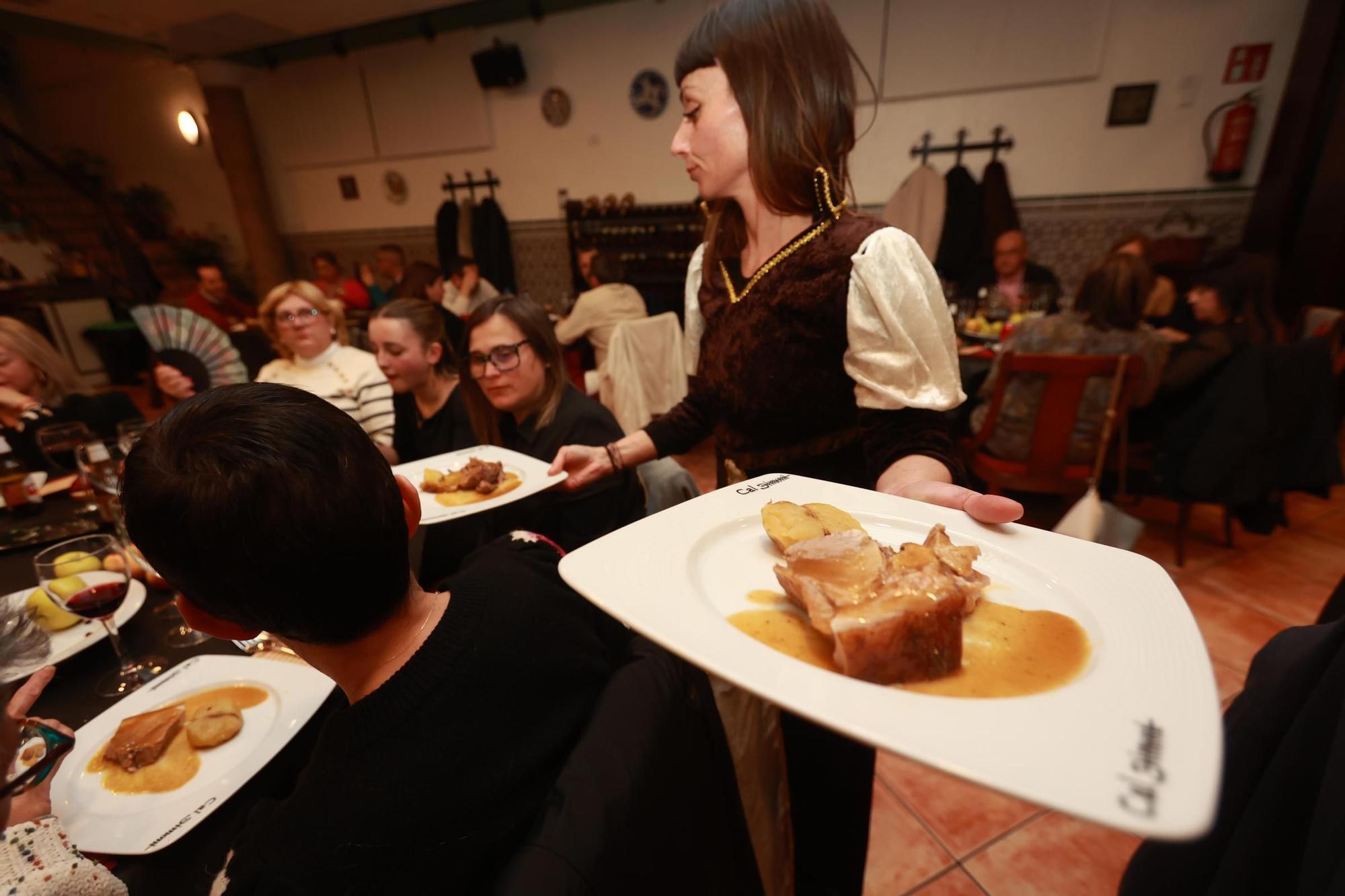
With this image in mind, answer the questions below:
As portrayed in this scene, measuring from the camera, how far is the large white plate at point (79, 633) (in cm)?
104

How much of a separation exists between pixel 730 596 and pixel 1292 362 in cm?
317

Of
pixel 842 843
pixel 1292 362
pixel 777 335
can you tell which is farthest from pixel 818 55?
pixel 1292 362

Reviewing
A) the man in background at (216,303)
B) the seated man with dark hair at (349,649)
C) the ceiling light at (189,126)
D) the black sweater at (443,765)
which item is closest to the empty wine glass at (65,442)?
the ceiling light at (189,126)

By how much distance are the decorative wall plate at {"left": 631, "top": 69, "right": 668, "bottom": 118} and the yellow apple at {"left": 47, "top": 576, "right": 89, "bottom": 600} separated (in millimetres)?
6143

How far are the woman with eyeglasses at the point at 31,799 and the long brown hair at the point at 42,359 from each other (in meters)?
2.43

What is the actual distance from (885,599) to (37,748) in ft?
3.73

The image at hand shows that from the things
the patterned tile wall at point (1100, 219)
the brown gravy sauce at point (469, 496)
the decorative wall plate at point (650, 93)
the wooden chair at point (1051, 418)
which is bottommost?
the wooden chair at point (1051, 418)

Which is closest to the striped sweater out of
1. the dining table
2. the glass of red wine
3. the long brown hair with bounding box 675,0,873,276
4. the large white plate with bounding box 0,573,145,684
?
the dining table

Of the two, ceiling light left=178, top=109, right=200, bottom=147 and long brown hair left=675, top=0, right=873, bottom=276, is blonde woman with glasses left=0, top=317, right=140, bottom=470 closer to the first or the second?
ceiling light left=178, top=109, right=200, bottom=147

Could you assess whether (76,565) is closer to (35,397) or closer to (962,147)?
(35,397)

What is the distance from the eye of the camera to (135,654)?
3.62 ft

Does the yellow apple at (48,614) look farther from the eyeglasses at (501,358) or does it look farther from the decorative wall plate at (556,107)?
the decorative wall plate at (556,107)

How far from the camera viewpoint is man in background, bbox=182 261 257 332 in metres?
5.76

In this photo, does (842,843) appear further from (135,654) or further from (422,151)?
(422,151)
